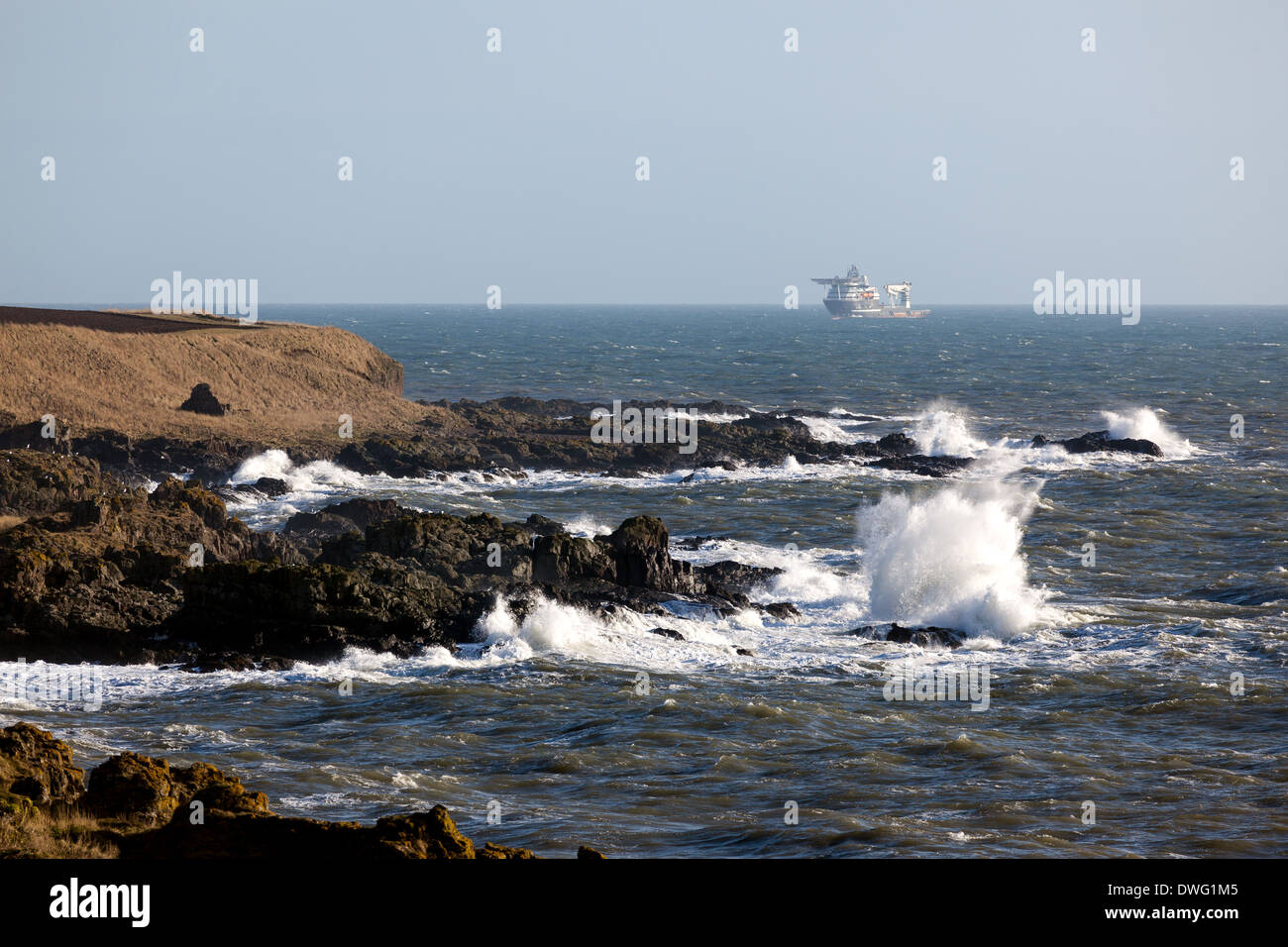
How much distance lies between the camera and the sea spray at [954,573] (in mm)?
24312

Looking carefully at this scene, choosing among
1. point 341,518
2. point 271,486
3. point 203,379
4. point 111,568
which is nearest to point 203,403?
point 203,379

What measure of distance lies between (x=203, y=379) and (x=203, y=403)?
274 centimetres

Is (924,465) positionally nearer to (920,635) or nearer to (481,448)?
(481,448)

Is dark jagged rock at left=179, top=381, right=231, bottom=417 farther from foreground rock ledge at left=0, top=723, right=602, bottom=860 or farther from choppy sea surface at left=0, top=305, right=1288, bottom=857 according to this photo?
foreground rock ledge at left=0, top=723, right=602, bottom=860

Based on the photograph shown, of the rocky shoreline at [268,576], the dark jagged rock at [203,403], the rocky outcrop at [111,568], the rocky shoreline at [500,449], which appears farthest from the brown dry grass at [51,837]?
the dark jagged rock at [203,403]

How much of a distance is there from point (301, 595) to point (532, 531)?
9110 millimetres

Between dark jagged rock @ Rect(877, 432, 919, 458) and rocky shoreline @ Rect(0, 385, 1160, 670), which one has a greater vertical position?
dark jagged rock @ Rect(877, 432, 919, 458)

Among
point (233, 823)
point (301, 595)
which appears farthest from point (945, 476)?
point (233, 823)

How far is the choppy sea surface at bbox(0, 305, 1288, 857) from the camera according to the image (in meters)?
14.5

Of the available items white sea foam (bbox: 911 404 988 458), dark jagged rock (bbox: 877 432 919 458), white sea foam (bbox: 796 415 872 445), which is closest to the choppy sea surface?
dark jagged rock (bbox: 877 432 919 458)

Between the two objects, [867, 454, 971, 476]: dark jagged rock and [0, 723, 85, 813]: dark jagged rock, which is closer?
[0, 723, 85, 813]: dark jagged rock

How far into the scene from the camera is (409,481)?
42.0m

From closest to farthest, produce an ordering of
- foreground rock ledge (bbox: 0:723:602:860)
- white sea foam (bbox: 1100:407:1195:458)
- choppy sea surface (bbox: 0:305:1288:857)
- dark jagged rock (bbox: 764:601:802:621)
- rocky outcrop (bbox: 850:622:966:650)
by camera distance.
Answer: foreground rock ledge (bbox: 0:723:602:860) < choppy sea surface (bbox: 0:305:1288:857) < rocky outcrop (bbox: 850:622:966:650) < dark jagged rock (bbox: 764:601:802:621) < white sea foam (bbox: 1100:407:1195:458)

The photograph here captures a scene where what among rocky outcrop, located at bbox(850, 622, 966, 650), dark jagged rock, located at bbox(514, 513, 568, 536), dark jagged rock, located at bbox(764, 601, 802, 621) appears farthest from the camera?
dark jagged rock, located at bbox(514, 513, 568, 536)
